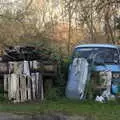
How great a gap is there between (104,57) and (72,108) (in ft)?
8.96

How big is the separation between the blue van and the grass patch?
0.93 meters

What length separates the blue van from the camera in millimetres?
13828

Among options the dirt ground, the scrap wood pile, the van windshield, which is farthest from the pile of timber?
the dirt ground

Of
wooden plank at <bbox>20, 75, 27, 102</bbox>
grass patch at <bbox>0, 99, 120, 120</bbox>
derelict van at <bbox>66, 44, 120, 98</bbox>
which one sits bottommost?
grass patch at <bbox>0, 99, 120, 120</bbox>

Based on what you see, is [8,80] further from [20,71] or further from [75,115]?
[75,115]

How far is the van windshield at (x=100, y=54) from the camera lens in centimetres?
1436

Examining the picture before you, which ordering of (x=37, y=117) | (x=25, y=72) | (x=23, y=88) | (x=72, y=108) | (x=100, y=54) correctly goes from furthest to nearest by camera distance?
(x=100, y=54), (x=25, y=72), (x=23, y=88), (x=72, y=108), (x=37, y=117)

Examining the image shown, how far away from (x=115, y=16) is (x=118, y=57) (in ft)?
26.8

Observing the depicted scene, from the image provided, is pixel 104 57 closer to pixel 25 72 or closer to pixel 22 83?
pixel 25 72

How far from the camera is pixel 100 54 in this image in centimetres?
1452

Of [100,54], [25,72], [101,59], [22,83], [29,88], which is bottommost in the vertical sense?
[29,88]

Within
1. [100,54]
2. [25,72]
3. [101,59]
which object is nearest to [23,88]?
[25,72]

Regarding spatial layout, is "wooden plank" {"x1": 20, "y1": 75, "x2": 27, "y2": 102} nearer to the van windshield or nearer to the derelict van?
the derelict van

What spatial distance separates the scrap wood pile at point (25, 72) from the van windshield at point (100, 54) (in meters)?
1.00
